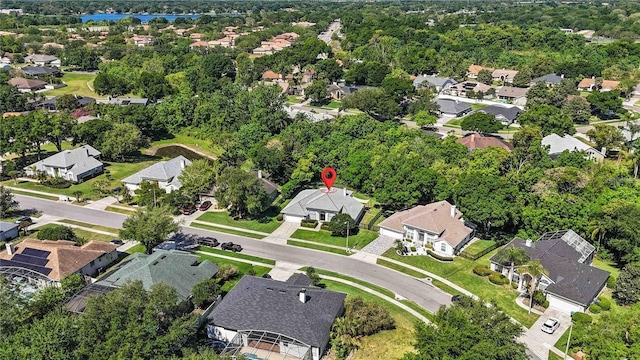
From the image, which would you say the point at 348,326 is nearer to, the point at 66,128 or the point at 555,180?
the point at 555,180

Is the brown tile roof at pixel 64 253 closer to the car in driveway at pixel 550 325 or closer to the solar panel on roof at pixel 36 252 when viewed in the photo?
the solar panel on roof at pixel 36 252

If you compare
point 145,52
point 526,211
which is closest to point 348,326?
point 526,211

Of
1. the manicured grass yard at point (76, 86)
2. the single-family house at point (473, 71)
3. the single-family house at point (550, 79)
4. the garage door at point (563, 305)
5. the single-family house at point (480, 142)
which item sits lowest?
the single-family house at point (473, 71)

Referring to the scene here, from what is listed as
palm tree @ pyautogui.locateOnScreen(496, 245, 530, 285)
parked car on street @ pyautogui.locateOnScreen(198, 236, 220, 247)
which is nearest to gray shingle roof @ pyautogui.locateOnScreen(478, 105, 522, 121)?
palm tree @ pyautogui.locateOnScreen(496, 245, 530, 285)

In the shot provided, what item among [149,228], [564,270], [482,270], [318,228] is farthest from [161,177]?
[564,270]

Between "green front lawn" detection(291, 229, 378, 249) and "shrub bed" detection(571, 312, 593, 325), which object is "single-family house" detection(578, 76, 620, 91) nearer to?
"green front lawn" detection(291, 229, 378, 249)

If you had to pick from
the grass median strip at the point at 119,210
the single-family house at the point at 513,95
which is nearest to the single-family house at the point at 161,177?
the grass median strip at the point at 119,210

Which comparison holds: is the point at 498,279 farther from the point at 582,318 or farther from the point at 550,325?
the point at 582,318
